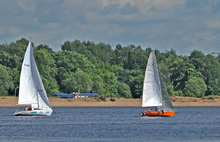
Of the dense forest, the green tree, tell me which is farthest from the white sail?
the green tree

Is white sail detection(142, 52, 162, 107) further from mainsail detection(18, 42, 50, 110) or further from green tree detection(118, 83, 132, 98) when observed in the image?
green tree detection(118, 83, 132, 98)

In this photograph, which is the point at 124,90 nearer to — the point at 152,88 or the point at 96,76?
the point at 96,76

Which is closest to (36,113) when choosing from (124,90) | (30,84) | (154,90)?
(30,84)

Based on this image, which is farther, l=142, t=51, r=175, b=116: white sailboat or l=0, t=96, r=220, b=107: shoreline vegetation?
l=0, t=96, r=220, b=107: shoreline vegetation

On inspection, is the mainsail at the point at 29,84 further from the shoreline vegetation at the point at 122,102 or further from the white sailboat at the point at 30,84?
the shoreline vegetation at the point at 122,102

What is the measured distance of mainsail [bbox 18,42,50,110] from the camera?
87.9 metres

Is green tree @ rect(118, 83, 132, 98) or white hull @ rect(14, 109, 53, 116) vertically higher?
green tree @ rect(118, 83, 132, 98)

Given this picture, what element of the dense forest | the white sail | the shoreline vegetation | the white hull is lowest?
the white hull

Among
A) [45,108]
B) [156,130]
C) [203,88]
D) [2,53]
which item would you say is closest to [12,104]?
[2,53]

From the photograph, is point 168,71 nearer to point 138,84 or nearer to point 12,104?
point 138,84

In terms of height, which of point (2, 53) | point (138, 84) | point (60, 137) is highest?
point (2, 53)

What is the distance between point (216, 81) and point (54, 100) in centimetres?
6753

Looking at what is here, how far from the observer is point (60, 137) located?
2258 inches

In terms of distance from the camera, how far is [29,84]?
3477 inches
